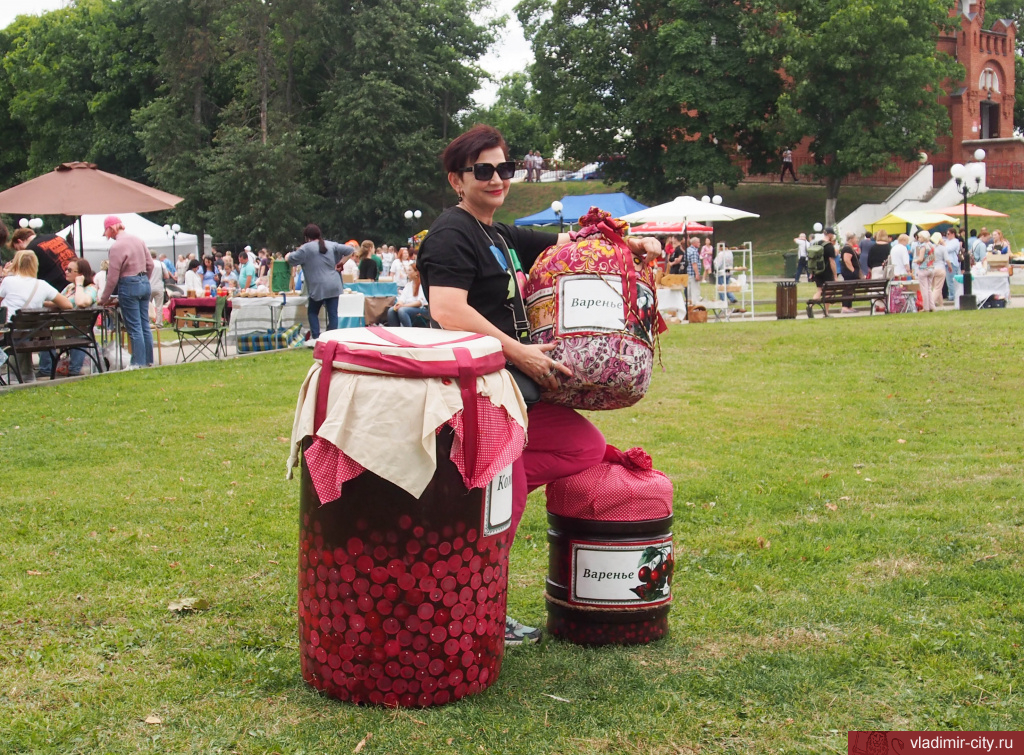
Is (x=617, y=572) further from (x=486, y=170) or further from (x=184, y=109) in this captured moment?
(x=184, y=109)

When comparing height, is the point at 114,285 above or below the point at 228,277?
below

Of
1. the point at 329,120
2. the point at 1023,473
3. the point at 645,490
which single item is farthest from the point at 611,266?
the point at 329,120

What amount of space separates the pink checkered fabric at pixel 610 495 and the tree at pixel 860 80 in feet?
158

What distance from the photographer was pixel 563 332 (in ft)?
12.9

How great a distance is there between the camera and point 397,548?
11.5 ft

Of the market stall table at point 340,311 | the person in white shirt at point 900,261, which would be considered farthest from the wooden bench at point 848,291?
the market stall table at point 340,311

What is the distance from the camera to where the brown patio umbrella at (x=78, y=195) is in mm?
14242

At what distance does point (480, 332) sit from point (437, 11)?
57.0 meters

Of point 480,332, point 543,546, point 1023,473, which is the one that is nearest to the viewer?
point 480,332

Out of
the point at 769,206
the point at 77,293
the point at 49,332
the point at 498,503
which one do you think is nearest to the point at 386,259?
the point at 77,293

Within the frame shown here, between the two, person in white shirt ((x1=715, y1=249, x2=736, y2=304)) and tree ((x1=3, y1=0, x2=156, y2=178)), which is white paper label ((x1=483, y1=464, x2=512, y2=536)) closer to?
person in white shirt ((x1=715, y1=249, x2=736, y2=304))

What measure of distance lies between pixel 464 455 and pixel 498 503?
27cm

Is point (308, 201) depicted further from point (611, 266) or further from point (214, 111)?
point (611, 266)

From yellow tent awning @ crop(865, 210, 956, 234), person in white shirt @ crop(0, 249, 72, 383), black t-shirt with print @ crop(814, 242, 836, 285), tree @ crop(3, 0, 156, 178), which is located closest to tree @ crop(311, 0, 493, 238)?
tree @ crop(3, 0, 156, 178)
